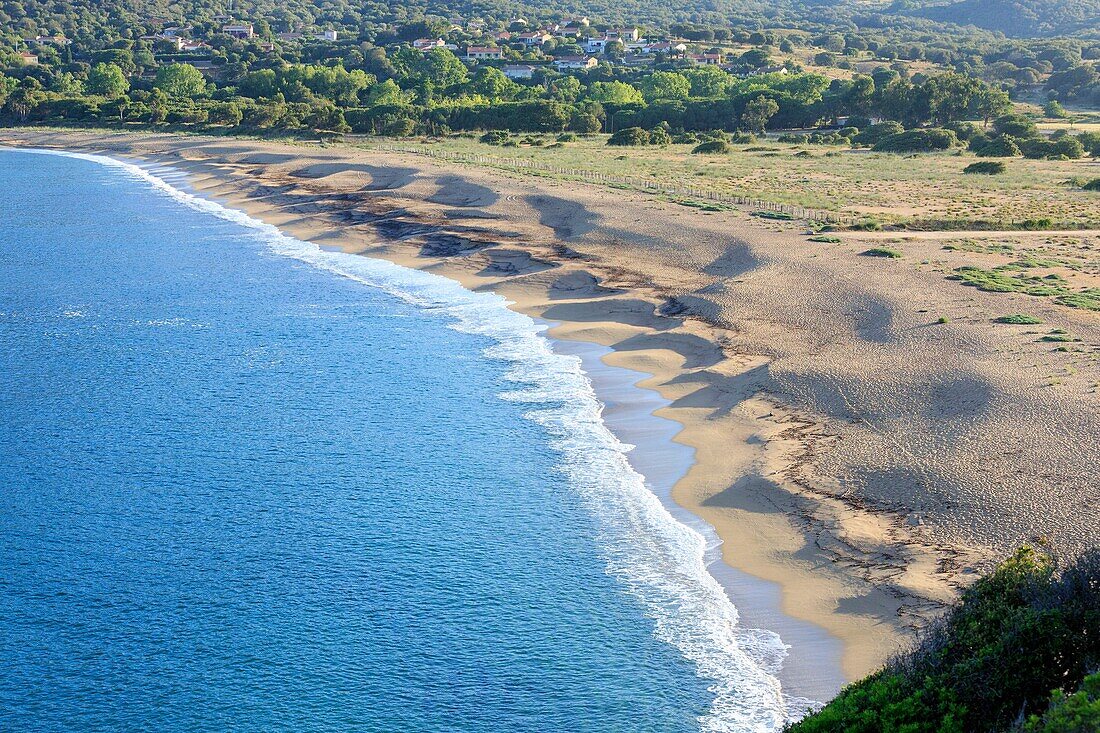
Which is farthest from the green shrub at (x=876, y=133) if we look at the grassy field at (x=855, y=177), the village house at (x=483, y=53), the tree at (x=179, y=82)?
the village house at (x=483, y=53)

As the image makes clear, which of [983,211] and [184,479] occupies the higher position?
[983,211]

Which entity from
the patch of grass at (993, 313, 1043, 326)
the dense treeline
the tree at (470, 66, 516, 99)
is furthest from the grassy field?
the tree at (470, 66, 516, 99)

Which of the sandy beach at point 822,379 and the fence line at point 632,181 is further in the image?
the fence line at point 632,181

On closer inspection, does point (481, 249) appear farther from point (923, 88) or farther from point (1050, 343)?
point (923, 88)

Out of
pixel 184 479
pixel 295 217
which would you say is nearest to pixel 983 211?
pixel 295 217

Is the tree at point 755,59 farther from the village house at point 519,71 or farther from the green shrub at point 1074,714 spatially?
the green shrub at point 1074,714

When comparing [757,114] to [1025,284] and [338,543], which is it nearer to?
[1025,284]

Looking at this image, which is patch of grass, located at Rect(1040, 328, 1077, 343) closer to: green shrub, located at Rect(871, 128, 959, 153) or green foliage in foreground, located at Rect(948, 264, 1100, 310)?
green foliage in foreground, located at Rect(948, 264, 1100, 310)
